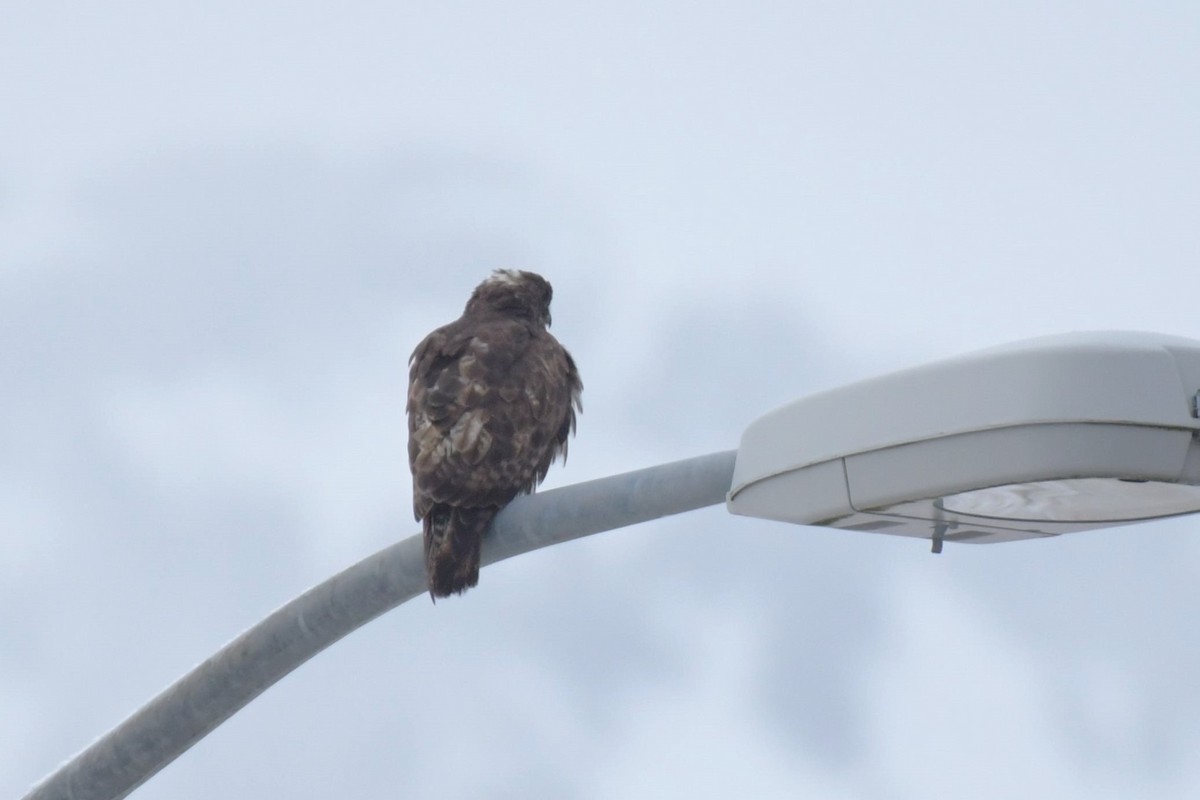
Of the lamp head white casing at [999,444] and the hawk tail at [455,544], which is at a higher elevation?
the lamp head white casing at [999,444]

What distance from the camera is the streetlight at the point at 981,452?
3201 mm

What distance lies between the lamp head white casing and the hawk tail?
9.25ft

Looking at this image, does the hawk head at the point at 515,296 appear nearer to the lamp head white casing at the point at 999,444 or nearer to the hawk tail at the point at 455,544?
the hawk tail at the point at 455,544

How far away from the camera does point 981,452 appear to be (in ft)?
10.9

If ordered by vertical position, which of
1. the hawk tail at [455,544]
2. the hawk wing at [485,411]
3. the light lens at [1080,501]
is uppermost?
the light lens at [1080,501]

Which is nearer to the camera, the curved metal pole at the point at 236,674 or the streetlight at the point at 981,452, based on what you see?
the streetlight at the point at 981,452

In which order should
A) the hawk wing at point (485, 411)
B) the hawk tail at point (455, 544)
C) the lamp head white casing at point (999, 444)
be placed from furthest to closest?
the hawk wing at point (485, 411) < the hawk tail at point (455, 544) < the lamp head white casing at point (999, 444)

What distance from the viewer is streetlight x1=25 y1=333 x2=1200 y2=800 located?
3.20 m

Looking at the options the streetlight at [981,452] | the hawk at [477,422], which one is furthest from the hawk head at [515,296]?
the streetlight at [981,452]

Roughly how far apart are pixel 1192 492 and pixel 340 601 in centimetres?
252

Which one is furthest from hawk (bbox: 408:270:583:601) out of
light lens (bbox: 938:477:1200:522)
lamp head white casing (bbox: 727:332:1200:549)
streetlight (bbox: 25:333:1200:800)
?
light lens (bbox: 938:477:1200:522)

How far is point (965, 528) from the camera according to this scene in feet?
12.7

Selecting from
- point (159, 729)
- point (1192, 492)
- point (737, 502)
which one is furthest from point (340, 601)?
point (1192, 492)

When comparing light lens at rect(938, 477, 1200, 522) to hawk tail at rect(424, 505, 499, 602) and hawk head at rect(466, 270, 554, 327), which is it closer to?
hawk tail at rect(424, 505, 499, 602)
